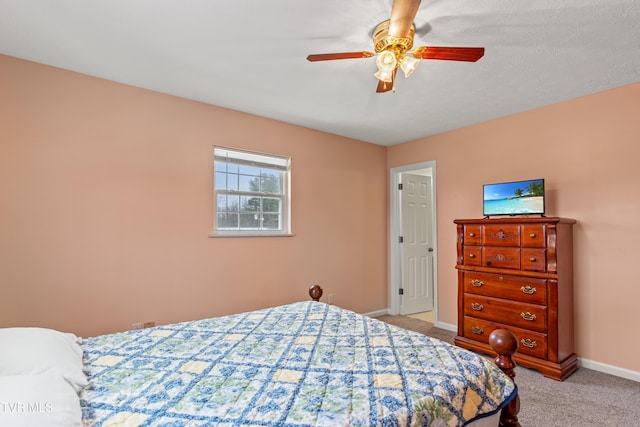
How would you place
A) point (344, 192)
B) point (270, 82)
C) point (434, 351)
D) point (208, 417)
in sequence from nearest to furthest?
point (208, 417)
point (434, 351)
point (270, 82)
point (344, 192)

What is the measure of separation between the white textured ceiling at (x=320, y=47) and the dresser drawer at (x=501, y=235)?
1.24 metres

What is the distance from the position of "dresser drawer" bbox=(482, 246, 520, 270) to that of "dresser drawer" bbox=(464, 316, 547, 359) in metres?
0.57

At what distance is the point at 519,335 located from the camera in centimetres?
302

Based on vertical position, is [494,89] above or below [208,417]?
above

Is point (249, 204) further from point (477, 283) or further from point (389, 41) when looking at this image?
point (477, 283)

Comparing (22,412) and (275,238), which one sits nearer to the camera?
(22,412)

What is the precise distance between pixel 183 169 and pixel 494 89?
2.99m

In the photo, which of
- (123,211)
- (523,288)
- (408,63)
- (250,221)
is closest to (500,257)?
(523,288)

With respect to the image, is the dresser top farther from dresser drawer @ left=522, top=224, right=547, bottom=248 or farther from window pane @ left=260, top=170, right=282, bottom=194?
window pane @ left=260, top=170, right=282, bottom=194

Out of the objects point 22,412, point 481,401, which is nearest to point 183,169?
point 22,412

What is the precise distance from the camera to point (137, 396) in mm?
1234

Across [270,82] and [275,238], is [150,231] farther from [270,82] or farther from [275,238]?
[270,82]

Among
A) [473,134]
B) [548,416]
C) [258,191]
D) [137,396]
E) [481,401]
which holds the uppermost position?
[473,134]

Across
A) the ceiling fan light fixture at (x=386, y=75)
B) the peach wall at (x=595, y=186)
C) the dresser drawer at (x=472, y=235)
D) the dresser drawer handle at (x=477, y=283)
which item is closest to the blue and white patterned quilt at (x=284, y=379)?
the ceiling fan light fixture at (x=386, y=75)
